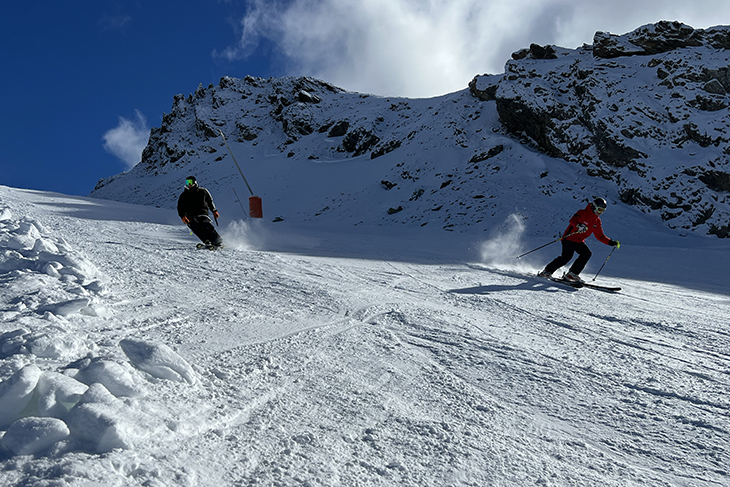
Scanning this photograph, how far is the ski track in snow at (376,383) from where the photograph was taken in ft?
6.41

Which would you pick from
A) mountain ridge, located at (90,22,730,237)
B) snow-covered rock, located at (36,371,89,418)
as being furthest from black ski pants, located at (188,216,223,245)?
mountain ridge, located at (90,22,730,237)

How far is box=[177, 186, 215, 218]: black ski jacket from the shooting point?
913 centimetres

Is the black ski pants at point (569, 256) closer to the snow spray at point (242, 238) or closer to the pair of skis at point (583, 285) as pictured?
the pair of skis at point (583, 285)

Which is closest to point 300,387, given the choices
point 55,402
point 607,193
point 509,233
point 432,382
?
point 432,382

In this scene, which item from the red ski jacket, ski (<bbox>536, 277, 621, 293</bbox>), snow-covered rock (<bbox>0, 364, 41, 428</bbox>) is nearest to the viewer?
snow-covered rock (<bbox>0, 364, 41, 428</bbox>)

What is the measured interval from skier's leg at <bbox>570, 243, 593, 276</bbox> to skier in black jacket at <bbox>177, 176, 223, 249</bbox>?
684 cm

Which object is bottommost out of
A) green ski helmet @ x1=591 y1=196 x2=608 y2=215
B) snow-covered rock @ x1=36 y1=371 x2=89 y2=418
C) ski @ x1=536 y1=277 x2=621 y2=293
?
snow-covered rock @ x1=36 y1=371 x2=89 y2=418

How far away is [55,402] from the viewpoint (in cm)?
197

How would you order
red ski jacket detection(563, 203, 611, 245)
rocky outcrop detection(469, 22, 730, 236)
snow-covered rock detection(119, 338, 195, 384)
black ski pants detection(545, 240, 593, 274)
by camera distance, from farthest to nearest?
rocky outcrop detection(469, 22, 730, 236) < red ski jacket detection(563, 203, 611, 245) < black ski pants detection(545, 240, 593, 274) < snow-covered rock detection(119, 338, 195, 384)

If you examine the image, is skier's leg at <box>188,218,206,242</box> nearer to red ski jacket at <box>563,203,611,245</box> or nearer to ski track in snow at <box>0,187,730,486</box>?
ski track in snow at <box>0,187,730,486</box>

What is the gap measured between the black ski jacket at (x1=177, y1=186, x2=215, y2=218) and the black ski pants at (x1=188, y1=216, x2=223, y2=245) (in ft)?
0.51

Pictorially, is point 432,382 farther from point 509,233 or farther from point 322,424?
point 509,233

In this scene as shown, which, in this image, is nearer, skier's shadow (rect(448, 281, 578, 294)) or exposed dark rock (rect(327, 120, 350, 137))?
skier's shadow (rect(448, 281, 578, 294))

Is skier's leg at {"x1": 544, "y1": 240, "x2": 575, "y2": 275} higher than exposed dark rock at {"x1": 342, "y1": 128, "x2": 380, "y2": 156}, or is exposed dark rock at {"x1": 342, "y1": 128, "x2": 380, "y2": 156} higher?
exposed dark rock at {"x1": 342, "y1": 128, "x2": 380, "y2": 156}
